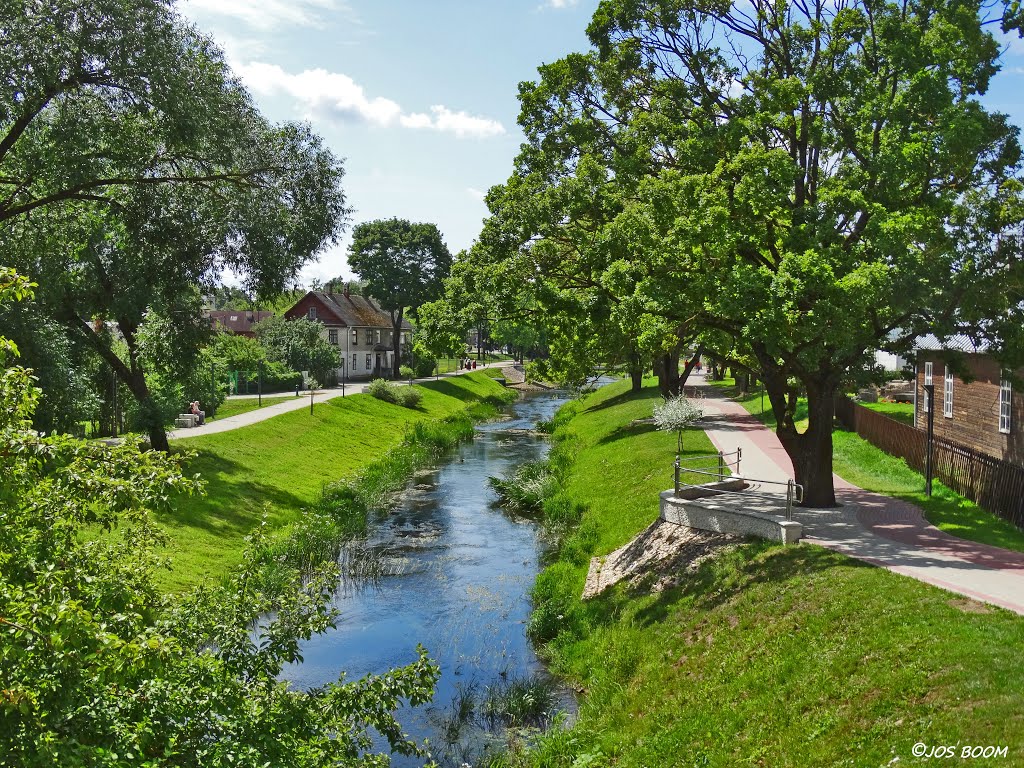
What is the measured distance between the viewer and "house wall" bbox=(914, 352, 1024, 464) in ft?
78.3

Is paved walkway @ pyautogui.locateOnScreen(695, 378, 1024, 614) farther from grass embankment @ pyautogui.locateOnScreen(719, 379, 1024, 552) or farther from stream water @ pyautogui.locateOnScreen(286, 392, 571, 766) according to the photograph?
stream water @ pyautogui.locateOnScreen(286, 392, 571, 766)

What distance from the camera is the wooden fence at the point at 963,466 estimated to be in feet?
61.3

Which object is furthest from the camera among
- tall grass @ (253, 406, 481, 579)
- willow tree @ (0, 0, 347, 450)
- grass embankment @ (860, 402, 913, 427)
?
grass embankment @ (860, 402, 913, 427)

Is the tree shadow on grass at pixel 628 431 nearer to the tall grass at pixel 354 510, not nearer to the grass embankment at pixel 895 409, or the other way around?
the tall grass at pixel 354 510

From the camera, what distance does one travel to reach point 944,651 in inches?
421

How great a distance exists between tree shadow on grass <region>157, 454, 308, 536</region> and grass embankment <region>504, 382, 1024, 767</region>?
32.8ft

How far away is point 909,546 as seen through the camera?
53.3ft

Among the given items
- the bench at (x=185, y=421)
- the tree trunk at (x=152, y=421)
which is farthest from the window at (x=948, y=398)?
the bench at (x=185, y=421)

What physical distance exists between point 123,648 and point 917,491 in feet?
71.5

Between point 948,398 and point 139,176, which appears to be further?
point 948,398

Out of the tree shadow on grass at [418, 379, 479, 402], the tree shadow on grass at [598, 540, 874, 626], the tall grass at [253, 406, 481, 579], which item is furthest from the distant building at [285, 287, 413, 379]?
the tree shadow on grass at [598, 540, 874, 626]

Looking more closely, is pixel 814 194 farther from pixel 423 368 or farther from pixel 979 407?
pixel 423 368

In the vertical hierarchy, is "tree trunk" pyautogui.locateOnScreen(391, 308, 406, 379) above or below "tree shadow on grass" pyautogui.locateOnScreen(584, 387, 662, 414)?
above

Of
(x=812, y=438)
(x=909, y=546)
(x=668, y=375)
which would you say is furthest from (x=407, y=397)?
(x=909, y=546)
